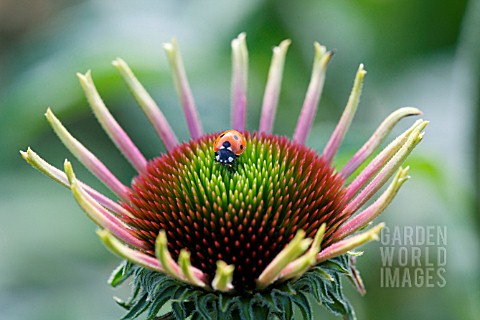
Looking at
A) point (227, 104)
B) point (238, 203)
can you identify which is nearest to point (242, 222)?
point (238, 203)

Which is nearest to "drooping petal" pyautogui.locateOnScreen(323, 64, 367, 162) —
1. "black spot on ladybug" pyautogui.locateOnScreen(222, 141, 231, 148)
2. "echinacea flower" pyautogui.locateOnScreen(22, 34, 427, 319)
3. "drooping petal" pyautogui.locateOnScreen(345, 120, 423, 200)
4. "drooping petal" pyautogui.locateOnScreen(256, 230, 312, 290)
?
"echinacea flower" pyautogui.locateOnScreen(22, 34, 427, 319)

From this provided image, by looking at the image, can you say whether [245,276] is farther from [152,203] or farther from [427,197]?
[427,197]

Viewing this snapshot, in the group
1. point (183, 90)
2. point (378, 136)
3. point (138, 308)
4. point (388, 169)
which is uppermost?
point (183, 90)

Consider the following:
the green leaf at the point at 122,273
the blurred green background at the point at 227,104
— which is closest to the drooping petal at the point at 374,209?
the green leaf at the point at 122,273

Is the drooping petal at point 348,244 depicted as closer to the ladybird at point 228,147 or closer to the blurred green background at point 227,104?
the ladybird at point 228,147

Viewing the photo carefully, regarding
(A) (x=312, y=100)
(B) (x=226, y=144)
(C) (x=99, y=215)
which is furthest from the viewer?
(A) (x=312, y=100)

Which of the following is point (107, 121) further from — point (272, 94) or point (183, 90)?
point (272, 94)

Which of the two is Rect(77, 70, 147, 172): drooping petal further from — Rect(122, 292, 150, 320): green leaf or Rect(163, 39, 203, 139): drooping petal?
Rect(122, 292, 150, 320): green leaf
